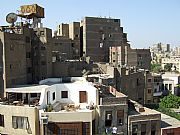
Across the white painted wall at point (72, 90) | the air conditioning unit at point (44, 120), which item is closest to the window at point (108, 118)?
the white painted wall at point (72, 90)

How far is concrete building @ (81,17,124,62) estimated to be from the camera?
52.3 m

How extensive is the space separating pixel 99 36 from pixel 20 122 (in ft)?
103

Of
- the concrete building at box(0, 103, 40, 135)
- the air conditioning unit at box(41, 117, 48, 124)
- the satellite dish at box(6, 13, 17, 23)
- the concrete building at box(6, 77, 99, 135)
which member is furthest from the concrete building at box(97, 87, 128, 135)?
the satellite dish at box(6, 13, 17, 23)

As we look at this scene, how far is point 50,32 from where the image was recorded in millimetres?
37062

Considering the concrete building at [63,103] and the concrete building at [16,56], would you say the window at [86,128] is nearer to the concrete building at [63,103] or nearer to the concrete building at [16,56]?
the concrete building at [63,103]

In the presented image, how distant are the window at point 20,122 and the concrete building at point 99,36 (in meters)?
28.8

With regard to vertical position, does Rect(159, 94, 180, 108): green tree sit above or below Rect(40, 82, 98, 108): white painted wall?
below

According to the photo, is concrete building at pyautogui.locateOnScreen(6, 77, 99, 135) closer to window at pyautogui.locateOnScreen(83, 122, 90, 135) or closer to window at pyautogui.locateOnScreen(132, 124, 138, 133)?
window at pyautogui.locateOnScreen(83, 122, 90, 135)

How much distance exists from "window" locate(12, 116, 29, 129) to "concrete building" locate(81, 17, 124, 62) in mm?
28793

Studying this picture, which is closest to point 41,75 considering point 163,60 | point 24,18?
point 24,18

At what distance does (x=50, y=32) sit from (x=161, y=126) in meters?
18.7

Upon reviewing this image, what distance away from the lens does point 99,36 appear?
176 ft

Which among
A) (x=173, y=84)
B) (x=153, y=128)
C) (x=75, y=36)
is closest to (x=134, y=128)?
(x=153, y=128)

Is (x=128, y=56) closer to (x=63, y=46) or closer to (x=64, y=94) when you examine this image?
(x=63, y=46)
